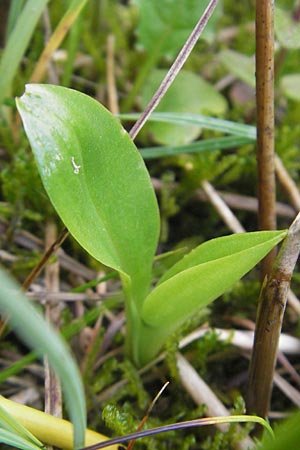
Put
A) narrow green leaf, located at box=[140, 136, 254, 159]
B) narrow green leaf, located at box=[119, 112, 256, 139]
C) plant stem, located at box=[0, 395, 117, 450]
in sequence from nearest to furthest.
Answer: plant stem, located at box=[0, 395, 117, 450], narrow green leaf, located at box=[119, 112, 256, 139], narrow green leaf, located at box=[140, 136, 254, 159]

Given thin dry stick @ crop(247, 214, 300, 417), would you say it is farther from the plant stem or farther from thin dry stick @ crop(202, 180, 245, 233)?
thin dry stick @ crop(202, 180, 245, 233)

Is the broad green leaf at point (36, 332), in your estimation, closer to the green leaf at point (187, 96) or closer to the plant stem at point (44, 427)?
the plant stem at point (44, 427)

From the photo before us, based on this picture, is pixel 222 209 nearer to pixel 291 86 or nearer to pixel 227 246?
pixel 291 86

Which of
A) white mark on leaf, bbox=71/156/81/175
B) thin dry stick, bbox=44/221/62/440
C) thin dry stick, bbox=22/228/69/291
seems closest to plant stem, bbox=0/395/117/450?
thin dry stick, bbox=44/221/62/440

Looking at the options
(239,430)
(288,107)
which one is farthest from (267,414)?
(288,107)

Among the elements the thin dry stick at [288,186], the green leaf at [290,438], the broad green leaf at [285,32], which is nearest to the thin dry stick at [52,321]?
the green leaf at [290,438]

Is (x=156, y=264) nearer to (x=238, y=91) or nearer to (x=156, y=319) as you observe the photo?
(x=156, y=319)

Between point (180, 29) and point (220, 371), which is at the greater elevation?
point (180, 29)
